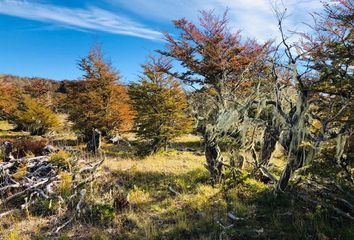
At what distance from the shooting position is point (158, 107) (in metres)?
12.6

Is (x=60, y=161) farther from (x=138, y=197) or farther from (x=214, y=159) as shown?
(x=214, y=159)

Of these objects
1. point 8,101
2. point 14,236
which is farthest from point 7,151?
point 8,101

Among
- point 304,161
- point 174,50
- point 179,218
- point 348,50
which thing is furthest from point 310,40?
point 174,50

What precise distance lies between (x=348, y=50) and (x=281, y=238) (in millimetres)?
3325

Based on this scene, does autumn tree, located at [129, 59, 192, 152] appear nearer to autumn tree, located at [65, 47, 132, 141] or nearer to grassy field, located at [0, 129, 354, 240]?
autumn tree, located at [65, 47, 132, 141]

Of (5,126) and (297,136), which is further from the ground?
(297,136)

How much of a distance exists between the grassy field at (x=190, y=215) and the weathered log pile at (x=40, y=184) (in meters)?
0.27

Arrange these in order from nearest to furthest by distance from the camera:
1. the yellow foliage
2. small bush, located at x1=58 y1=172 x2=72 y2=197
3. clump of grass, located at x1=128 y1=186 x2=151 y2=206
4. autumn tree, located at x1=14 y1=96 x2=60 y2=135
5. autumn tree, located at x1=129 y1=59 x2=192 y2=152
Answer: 1. clump of grass, located at x1=128 y1=186 x2=151 y2=206
2. small bush, located at x1=58 y1=172 x2=72 y2=197
3. the yellow foliage
4. autumn tree, located at x1=129 y1=59 x2=192 y2=152
5. autumn tree, located at x1=14 y1=96 x2=60 y2=135

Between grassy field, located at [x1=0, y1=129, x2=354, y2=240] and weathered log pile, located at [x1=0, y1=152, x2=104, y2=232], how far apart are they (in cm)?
27

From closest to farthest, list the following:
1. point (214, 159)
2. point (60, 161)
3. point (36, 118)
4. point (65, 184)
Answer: point (65, 184) < point (214, 159) < point (60, 161) < point (36, 118)

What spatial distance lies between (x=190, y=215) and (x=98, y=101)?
8497mm

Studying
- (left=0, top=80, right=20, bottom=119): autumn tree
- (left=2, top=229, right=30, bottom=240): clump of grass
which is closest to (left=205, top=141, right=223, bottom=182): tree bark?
(left=2, top=229, right=30, bottom=240): clump of grass

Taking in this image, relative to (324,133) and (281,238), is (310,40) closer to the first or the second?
(324,133)

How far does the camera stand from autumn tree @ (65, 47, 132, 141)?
13.6m
